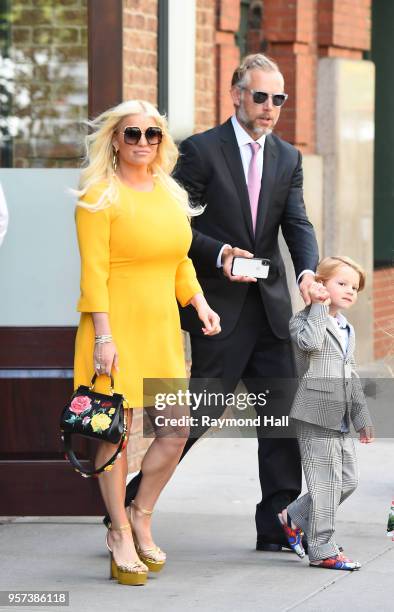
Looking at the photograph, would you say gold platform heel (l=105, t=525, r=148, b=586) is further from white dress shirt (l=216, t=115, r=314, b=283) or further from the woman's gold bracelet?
white dress shirt (l=216, t=115, r=314, b=283)

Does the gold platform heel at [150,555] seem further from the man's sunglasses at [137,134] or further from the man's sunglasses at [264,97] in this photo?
the man's sunglasses at [264,97]

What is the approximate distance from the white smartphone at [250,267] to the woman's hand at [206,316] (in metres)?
0.20

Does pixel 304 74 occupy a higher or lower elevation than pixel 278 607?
higher

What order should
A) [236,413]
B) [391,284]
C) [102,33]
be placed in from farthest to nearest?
[391,284] < [236,413] < [102,33]

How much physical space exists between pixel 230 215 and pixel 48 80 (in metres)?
1.59

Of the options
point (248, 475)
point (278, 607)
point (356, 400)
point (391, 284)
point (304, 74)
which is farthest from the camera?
point (391, 284)

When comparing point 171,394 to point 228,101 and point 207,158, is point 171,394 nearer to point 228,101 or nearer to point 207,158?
point 207,158

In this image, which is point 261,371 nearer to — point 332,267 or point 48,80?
point 332,267

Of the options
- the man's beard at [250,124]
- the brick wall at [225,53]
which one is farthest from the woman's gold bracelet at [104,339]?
the brick wall at [225,53]

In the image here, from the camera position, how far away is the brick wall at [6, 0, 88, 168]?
24.4 ft

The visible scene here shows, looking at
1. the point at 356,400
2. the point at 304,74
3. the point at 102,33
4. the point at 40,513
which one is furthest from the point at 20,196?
the point at 304,74

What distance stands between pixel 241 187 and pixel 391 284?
24.7 feet

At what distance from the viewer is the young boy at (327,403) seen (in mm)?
6293

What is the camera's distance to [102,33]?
7145mm
